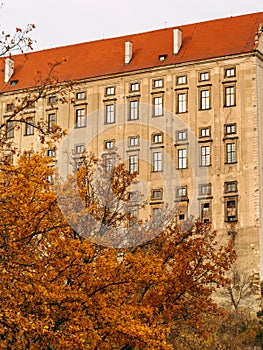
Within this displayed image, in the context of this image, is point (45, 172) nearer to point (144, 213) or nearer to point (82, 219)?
point (82, 219)

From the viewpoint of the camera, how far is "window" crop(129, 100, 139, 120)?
57.0 m

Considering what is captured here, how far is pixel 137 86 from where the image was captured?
57.6 m

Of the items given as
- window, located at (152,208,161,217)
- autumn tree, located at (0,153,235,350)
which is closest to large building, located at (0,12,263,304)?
window, located at (152,208,161,217)

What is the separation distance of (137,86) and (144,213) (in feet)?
26.5

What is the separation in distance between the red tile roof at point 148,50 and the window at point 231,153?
538cm

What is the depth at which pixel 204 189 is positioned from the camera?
53781 mm

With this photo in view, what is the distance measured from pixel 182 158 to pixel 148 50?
8433 millimetres

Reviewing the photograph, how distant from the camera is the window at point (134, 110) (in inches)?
2244

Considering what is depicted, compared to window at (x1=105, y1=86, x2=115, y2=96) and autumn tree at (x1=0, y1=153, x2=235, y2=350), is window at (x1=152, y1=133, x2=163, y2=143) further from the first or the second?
autumn tree at (x1=0, y1=153, x2=235, y2=350)

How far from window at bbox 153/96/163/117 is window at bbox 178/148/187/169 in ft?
9.03

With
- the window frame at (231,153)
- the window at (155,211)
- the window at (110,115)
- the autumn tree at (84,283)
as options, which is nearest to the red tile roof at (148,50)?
the window at (110,115)

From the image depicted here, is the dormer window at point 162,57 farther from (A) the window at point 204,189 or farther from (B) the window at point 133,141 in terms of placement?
(A) the window at point 204,189

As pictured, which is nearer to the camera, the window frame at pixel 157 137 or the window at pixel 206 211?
the window at pixel 206 211

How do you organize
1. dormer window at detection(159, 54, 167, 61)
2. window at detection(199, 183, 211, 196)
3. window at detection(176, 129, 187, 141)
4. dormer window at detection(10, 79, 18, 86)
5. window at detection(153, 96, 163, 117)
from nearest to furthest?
window at detection(199, 183, 211, 196) → window at detection(176, 129, 187, 141) → window at detection(153, 96, 163, 117) → dormer window at detection(159, 54, 167, 61) → dormer window at detection(10, 79, 18, 86)
